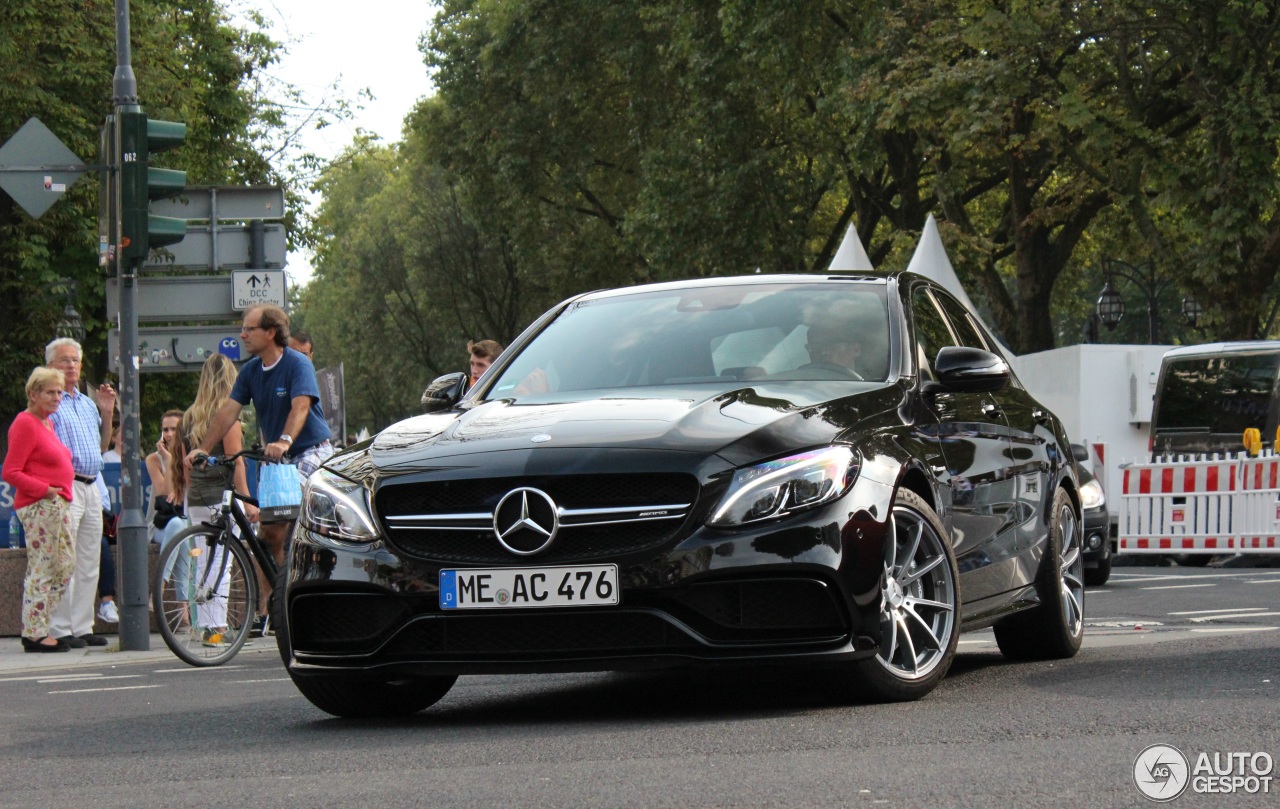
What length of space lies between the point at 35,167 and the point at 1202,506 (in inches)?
509

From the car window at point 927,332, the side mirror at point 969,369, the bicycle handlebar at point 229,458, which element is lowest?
the bicycle handlebar at point 229,458

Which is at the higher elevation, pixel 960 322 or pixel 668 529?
pixel 960 322

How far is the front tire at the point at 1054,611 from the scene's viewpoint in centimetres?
815

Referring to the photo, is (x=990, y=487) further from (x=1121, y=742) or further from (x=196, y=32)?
(x=196, y=32)

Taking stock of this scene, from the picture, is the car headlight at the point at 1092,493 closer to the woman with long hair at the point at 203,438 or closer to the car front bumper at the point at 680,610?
the woman with long hair at the point at 203,438

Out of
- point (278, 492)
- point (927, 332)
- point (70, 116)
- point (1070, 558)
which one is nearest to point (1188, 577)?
point (278, 492)

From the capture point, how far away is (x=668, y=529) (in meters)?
6.08

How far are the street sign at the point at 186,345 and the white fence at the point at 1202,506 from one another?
952 centimetres

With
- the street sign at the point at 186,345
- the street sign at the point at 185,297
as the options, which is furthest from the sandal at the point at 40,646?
the street sign at the point at 186,345

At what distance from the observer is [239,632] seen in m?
10.9

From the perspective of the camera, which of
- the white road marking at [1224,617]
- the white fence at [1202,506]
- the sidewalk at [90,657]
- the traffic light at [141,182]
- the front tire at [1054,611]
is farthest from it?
the white fence at [1202,506]

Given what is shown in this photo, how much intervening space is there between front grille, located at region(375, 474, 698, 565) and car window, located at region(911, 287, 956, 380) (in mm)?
1677

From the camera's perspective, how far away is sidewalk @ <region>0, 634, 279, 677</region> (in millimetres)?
11672

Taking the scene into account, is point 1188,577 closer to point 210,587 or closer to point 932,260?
point 932,260
